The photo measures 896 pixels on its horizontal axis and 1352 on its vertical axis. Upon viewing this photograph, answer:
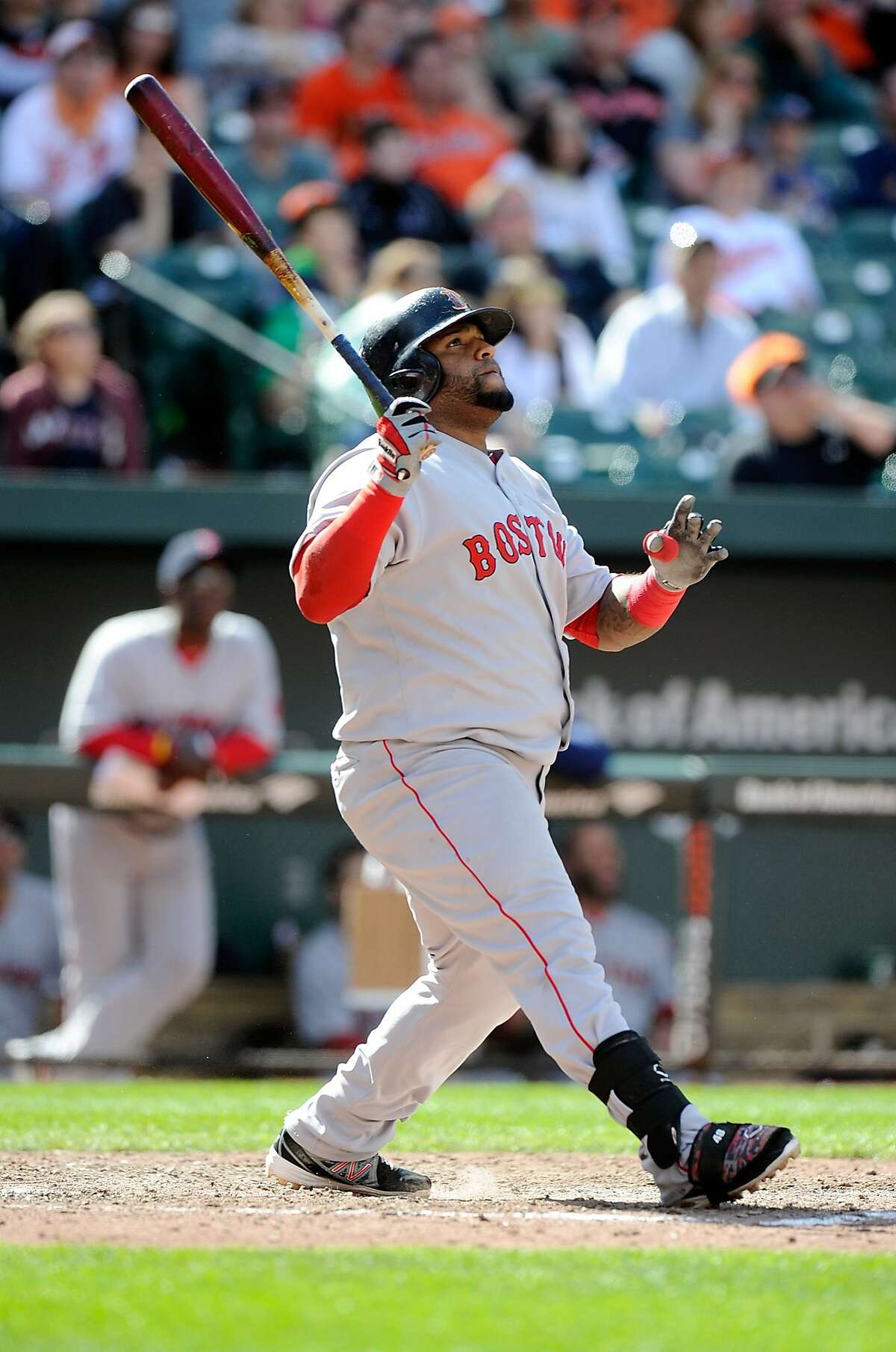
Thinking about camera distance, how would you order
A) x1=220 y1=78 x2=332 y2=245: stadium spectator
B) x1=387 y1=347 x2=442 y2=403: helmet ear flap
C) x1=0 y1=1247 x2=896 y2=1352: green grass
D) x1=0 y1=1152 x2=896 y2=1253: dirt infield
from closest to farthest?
1. x1=0 y1=1247 x2=896 y2=1352: green grass
2. x1=0 y1=1152 x2=896 y2=1253: dirt infield
3. x1=387 y1=347 x2=442 y2=403: helmet ear flap
4. x1=220 y1=78 x2=332 y2=245: stadium spectator

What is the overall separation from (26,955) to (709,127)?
6.66 metres

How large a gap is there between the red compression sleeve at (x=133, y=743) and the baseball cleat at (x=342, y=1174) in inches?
137

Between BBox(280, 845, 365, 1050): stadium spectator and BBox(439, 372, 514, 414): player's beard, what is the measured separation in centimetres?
370

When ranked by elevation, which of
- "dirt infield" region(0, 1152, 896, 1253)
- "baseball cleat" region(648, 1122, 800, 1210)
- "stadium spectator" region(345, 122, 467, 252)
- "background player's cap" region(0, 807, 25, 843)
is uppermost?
"stadium spectator" region(345, 122, 467, 252)

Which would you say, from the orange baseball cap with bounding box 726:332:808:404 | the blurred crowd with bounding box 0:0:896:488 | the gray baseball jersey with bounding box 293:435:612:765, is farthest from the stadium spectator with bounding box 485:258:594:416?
the gray baseball jersey with bounding box 293:435:612:765

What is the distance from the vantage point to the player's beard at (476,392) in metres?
3.75

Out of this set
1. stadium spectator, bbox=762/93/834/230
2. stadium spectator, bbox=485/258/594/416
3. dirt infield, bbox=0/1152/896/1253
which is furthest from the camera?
stadium spectator, bbox=762/93/834/230

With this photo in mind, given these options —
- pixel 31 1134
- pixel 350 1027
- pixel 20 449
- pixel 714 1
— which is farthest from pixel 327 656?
pixel 714 1

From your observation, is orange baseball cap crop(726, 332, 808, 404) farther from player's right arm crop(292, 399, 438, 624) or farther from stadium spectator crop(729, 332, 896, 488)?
player's right arm crop(292, 399, 438, 624)

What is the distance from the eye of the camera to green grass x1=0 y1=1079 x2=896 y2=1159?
459 centimetres

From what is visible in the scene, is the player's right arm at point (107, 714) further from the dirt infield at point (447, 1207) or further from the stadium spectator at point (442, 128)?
the stadium spectator at point (442, 128)

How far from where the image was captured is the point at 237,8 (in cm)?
1120

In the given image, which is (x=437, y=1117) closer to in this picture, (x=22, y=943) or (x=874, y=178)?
(x=22, y=943)

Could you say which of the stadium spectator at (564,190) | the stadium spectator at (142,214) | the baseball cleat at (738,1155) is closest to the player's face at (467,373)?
the baseball cleat at (738,1155)
